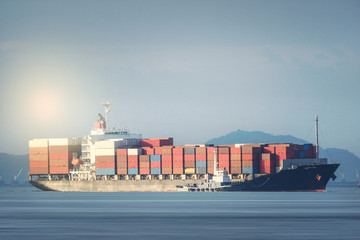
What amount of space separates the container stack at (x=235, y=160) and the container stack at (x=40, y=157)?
45.3 meters

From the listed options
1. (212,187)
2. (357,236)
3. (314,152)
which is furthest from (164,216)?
(314,152)

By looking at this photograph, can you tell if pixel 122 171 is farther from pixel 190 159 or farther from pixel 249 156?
pixel 249 156

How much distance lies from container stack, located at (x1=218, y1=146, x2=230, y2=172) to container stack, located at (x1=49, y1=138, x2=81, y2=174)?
37.1 metres

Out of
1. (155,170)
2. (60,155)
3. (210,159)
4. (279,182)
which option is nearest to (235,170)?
(210,159)

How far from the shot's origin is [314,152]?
501 feet

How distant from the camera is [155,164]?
157 metres

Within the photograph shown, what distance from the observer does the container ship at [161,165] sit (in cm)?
14500

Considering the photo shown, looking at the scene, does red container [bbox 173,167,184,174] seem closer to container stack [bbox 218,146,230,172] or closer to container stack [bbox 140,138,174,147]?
container stack [bbox 218,146,230,172]

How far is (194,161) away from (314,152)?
77.1ft

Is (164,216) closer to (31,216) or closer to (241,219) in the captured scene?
(241,219)

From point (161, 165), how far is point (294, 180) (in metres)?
28.1

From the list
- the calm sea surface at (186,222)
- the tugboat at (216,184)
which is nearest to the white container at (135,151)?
the tugboat at (216,184)

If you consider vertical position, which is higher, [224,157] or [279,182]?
[224,157]

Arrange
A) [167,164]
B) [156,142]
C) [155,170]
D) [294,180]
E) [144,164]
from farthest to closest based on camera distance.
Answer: [156,142]
[144,164]
[155,170]
[167,164]
[294,180]
